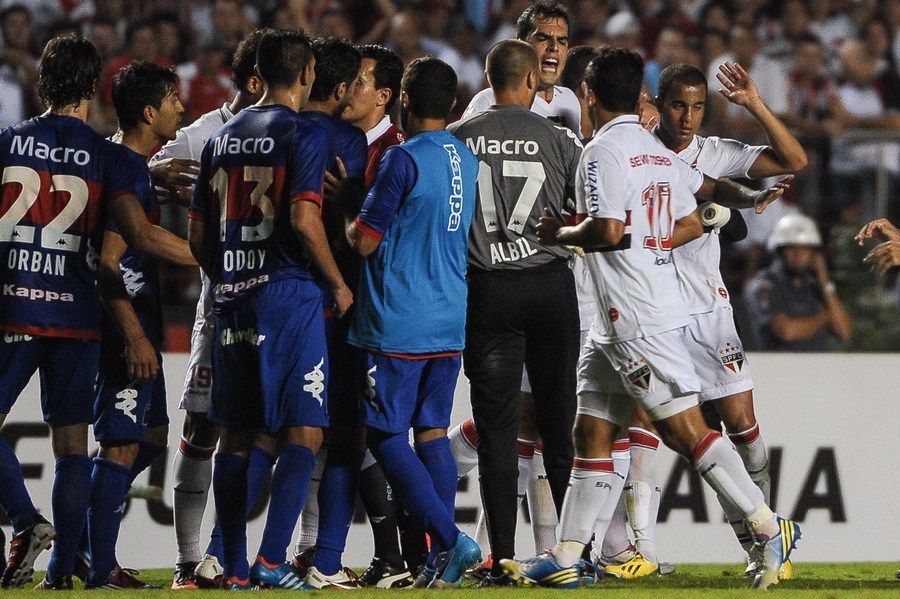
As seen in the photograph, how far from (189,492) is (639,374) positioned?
2377 mm

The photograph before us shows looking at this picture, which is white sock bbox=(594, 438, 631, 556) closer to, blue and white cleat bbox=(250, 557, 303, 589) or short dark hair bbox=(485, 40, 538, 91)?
blue and white cleat bbox=(250, 557, 303, 589)

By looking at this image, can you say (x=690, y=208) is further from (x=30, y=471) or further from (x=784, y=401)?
(x=30, y=471)

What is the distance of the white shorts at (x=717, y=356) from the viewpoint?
7.19 m

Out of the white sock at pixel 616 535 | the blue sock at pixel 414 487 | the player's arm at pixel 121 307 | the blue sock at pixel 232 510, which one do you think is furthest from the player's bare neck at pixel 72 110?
the white sock at pixel 616 535

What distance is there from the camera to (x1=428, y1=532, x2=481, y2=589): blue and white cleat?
6.02 m

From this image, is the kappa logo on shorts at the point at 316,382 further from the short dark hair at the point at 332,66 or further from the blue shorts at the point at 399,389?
the short dark hair at the point at 332,66

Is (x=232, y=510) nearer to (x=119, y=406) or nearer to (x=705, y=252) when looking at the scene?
(x=119, y=406)

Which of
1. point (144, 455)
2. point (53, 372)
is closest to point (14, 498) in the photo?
A: point (53, 372)

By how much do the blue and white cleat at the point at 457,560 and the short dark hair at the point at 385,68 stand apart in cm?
217

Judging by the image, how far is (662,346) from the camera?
606 cm

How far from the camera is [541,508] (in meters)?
7.21

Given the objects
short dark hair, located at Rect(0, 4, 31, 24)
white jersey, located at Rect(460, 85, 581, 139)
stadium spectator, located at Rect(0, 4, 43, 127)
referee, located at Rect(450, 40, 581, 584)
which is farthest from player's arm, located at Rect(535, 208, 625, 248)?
short dark hair, located at Rect(0, 4, 31, 24)

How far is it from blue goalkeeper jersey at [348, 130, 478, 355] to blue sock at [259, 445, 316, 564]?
606 mm

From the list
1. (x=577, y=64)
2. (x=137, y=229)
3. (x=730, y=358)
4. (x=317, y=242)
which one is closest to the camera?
(x=317, y=242)
